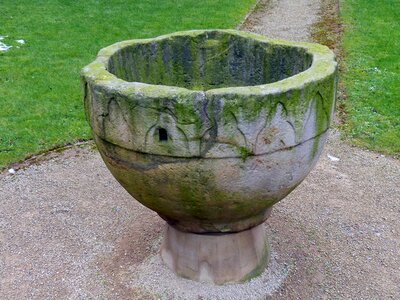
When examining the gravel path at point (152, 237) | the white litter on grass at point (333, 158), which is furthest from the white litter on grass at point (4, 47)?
the white litter on grass at point (333, 158)

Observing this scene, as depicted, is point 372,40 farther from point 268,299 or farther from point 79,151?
point 268,299

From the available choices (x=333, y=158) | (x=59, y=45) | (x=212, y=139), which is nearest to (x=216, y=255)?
(x=212, y=139)

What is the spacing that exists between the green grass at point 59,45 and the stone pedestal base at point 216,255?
2705 millimetres

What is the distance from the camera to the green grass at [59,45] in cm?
664

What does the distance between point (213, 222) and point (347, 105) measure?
427 centimetres

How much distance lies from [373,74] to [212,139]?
6251mm

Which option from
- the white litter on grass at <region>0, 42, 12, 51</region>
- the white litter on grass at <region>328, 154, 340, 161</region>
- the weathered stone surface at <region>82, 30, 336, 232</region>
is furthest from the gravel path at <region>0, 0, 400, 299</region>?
the white litter on grass at <region>0, 42, 12, 51</region>

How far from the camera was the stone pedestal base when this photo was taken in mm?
3888

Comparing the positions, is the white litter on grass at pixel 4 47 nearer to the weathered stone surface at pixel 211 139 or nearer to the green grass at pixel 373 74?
the green grass at pixel 373 74

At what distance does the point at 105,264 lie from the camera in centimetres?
432

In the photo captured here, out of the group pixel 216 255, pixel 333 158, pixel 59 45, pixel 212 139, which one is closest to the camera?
pixel 212 139

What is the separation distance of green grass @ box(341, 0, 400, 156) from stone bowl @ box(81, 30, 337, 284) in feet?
9.79

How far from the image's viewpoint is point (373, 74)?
336 inches

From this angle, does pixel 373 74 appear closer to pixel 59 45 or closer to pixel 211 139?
pixel 59 45
